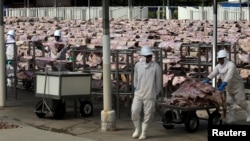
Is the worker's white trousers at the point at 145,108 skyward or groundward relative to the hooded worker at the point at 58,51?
groundward

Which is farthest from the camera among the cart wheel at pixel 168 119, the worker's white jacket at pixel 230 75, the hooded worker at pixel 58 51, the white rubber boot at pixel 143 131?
the hooded worker at pixel 58 51

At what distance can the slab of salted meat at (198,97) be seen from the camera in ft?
34.8

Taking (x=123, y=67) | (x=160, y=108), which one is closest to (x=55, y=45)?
(x=123, y=67)

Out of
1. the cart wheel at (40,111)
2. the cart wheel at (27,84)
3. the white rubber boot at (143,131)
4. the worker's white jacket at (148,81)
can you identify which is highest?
the worker's white jacket at (148,81)

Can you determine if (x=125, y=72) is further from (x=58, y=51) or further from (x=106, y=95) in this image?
(x=58, y=51)

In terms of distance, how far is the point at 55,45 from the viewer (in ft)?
52.7

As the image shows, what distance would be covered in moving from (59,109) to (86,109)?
0.67m

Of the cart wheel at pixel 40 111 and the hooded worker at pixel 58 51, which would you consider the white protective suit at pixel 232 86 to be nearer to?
the cart wheel at pixel 40 111

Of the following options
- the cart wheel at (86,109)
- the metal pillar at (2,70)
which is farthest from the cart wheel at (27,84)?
the cart wheel at (86,109)

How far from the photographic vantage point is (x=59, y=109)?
12500 mm

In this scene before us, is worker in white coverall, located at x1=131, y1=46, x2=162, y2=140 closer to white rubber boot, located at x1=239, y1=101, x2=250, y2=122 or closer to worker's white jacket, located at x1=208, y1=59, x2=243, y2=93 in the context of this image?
worker's white jacket, located at x1=208, y1=59, x2=243, y2=93

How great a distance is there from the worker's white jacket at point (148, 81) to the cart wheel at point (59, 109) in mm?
2904

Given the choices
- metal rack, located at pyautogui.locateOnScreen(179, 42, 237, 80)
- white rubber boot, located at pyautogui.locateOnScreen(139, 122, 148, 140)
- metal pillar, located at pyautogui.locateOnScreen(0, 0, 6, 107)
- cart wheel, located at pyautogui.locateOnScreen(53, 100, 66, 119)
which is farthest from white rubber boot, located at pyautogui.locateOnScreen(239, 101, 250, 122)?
metal pillar, located at pyautogui.locateOnScreen(0, 0, 6, 107)

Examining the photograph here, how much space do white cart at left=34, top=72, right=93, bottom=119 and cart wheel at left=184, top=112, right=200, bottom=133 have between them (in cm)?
283
